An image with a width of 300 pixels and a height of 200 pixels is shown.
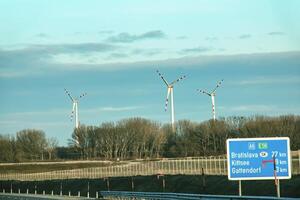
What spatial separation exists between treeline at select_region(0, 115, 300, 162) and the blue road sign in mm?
90082

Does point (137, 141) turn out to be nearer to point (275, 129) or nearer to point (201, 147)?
point (201, 147)

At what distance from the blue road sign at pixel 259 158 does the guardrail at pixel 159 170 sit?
2630 cm

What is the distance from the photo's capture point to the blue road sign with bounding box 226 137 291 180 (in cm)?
3284

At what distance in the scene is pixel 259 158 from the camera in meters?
33.1

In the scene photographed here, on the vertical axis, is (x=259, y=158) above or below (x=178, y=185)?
above

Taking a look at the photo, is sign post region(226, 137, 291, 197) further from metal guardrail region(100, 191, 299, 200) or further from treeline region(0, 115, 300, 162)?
treeline region(0, 115, 300, 162)

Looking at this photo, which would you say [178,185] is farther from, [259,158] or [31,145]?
[31,145]

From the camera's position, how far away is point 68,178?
109062 millimetres

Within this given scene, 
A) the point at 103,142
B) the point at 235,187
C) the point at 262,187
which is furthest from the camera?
the point at 103,142

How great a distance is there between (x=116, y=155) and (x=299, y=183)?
12083 cm

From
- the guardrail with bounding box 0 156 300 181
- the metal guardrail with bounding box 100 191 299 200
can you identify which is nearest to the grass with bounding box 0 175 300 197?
the guardrail with bounding box 0 156 300 181

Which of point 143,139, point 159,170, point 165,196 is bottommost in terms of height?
point 165,196

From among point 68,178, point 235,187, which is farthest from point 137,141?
point 235,187

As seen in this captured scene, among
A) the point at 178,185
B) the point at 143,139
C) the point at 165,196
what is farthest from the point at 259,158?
→ the point at 143,139
